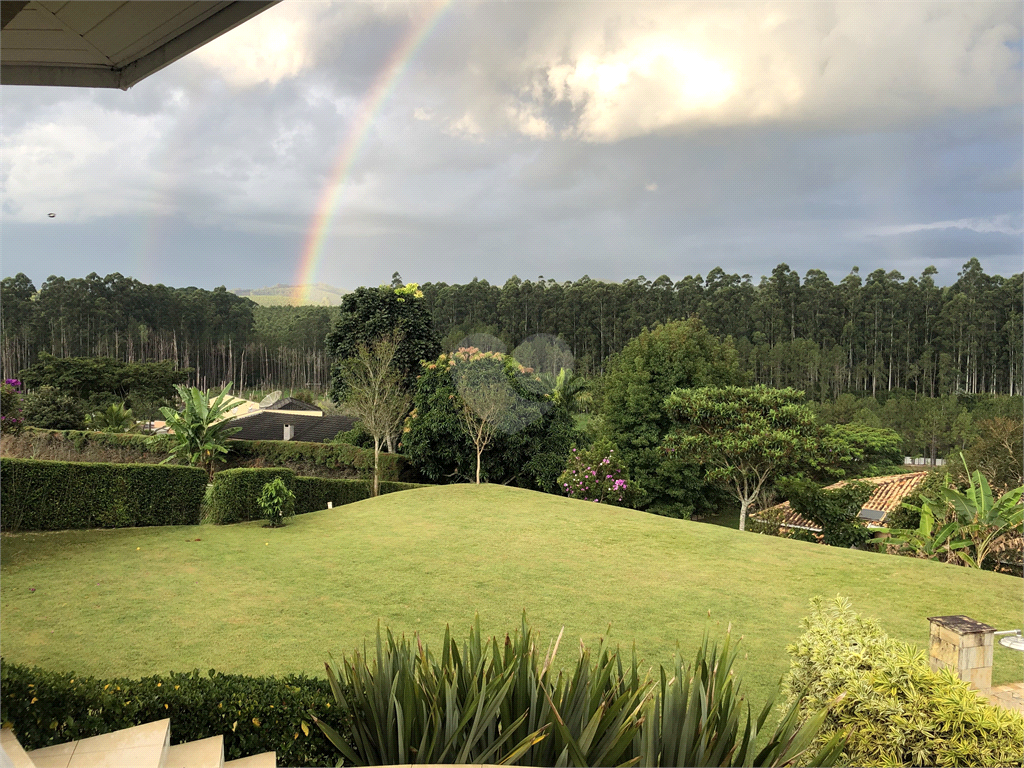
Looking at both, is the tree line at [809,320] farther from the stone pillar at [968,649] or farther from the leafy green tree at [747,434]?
the stone pillar at [968,649]

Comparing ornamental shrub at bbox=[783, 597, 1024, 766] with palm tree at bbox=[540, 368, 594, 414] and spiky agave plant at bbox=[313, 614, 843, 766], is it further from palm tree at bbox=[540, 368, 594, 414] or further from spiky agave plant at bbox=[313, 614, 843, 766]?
palm tree at bbox=[540, 368, 594, 414]

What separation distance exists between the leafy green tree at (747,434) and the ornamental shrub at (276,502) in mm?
8205

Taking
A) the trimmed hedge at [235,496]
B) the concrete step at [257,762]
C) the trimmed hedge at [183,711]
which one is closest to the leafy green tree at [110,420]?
the trimmed hedge at [235,496]

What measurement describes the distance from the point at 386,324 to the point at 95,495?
451 inches

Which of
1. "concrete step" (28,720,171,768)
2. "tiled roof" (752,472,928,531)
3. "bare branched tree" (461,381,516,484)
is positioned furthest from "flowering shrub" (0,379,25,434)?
"tiled roof" (752,472,928,531)

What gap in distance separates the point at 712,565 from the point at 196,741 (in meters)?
6.21

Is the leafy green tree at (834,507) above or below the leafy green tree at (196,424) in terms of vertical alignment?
below

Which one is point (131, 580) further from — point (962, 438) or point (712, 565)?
point (962, 438)

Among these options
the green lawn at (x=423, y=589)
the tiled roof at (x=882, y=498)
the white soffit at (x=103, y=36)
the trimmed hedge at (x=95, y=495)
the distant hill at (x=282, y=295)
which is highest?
the distant hill at (x=282, y=295)

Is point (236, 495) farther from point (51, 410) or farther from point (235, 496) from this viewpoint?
point (51, 410)

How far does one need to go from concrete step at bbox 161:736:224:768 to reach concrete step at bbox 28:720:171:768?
0.04 meters

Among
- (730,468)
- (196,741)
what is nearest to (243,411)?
(730,468)

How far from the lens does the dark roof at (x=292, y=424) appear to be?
19.8 metres

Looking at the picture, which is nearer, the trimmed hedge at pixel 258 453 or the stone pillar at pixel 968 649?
the stone pillar at pixel 968 649
